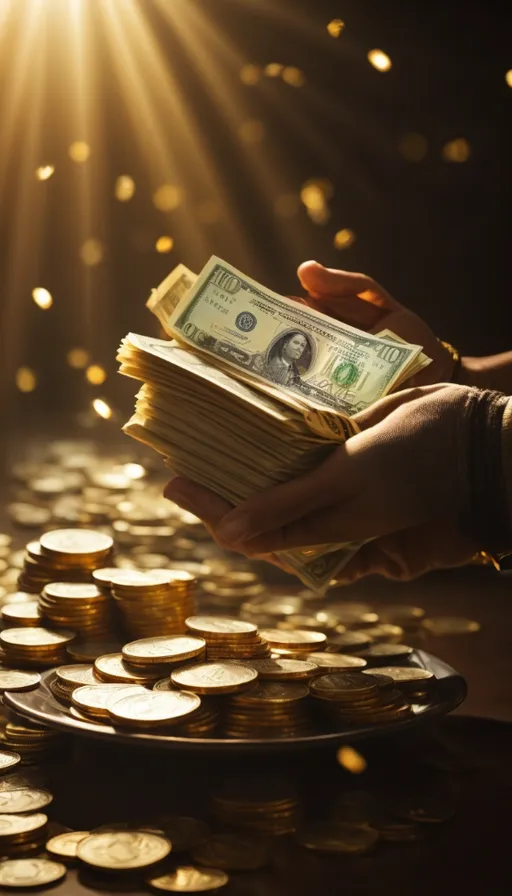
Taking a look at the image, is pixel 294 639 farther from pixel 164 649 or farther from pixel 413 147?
pixel 413 147

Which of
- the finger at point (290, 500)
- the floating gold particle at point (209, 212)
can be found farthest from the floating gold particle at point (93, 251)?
the finger at point (290, 500)

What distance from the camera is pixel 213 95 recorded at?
3.98 metres

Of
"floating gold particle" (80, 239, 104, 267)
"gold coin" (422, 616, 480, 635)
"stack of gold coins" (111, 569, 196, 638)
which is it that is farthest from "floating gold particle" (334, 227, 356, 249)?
"stack of gold coins" (111, 569, 196, 638)

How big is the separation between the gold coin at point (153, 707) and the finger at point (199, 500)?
1.04 feet

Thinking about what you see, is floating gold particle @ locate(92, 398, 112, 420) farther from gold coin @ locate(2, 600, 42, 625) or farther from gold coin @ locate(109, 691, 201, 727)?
gold coin @ locate(109, 691, 201, 727)

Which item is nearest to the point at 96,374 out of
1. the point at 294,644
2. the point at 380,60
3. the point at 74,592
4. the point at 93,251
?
the point at 93,251

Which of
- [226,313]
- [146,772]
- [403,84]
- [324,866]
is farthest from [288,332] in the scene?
[403,84]

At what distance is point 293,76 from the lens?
12.7ft

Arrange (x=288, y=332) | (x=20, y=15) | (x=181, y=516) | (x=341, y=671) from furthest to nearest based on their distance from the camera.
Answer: (x=20, y=15), (x=181, y=516), (x=288, y=332), (x=341, y=671)

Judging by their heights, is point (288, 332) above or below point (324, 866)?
above

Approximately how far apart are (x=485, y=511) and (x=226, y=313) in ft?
2.50

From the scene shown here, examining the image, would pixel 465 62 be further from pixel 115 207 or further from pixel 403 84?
pixel 115 207

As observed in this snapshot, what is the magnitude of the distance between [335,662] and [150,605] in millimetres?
372

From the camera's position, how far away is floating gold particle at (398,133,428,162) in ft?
12.4
